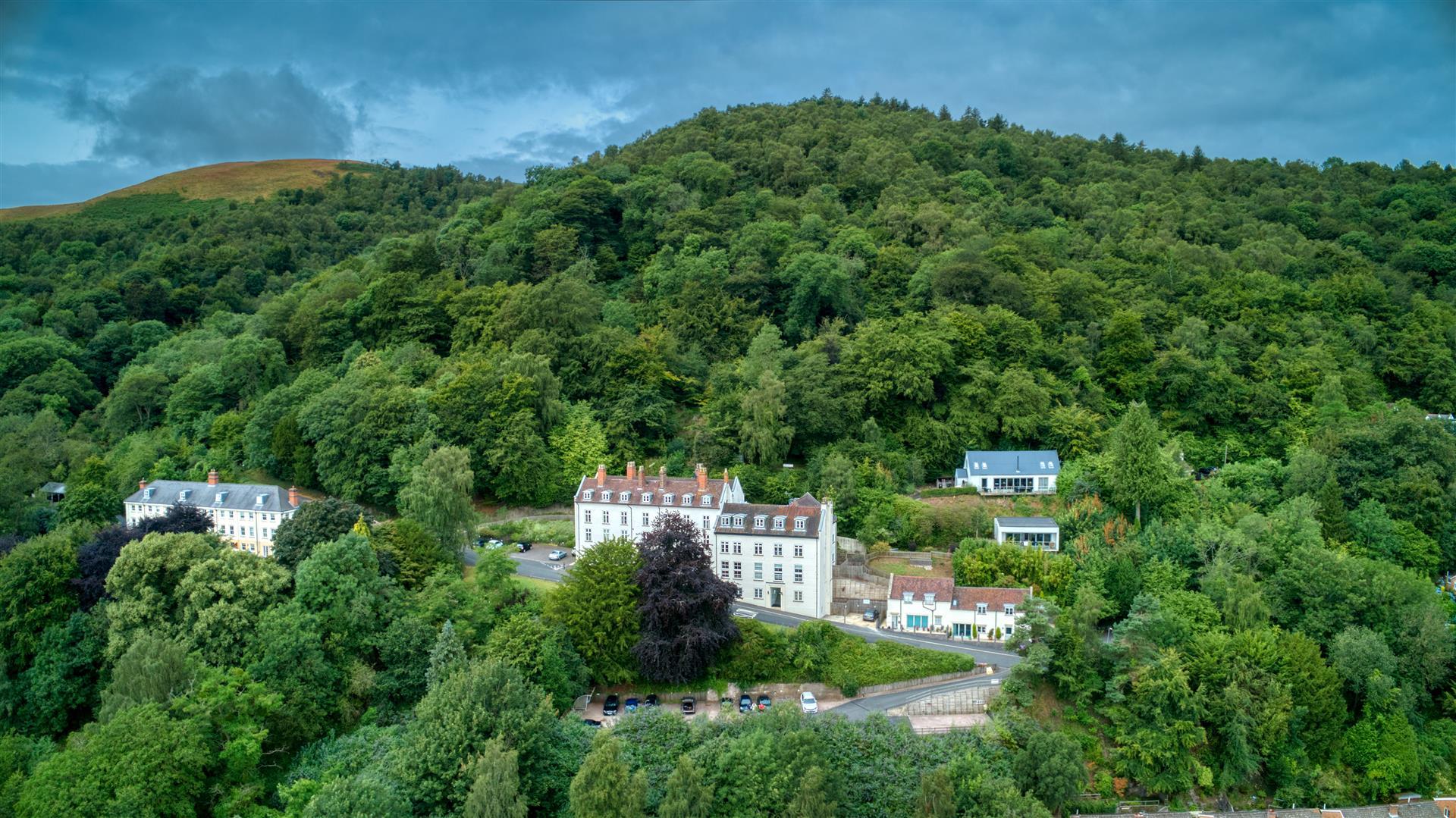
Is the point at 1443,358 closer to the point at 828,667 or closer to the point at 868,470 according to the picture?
the point at 868,470

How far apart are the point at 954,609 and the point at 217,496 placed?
35.6 m

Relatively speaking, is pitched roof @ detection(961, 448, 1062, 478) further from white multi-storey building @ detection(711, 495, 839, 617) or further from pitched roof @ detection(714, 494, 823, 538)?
pitched roof @ detection(714, 494, 823, 538)

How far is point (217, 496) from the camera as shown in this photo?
4953 cm

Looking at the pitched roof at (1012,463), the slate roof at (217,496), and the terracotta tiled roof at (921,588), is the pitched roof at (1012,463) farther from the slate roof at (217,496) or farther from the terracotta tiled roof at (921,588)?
the slate roof at (217,496)

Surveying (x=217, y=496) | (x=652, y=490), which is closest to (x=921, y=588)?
(x=652, y=490)

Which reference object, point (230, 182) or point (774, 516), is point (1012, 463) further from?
point (230, 182)

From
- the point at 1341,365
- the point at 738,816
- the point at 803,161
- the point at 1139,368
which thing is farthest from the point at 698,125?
the point at 738,816

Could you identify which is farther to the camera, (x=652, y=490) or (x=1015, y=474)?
(x=1015, y=474)

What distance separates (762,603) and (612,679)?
8.06 m

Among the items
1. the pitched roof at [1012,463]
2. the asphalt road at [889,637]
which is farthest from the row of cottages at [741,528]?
the pitched roof at [1012,463]

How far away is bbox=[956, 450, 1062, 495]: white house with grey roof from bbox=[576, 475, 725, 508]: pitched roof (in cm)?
1505

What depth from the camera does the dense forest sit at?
111 feet

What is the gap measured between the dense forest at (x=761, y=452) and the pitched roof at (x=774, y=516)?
4796mm

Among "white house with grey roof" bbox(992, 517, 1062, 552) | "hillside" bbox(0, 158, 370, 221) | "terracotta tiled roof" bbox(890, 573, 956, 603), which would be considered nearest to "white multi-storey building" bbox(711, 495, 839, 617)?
"terracotta tiled roof" bbox(890, 573, 956, 603)
